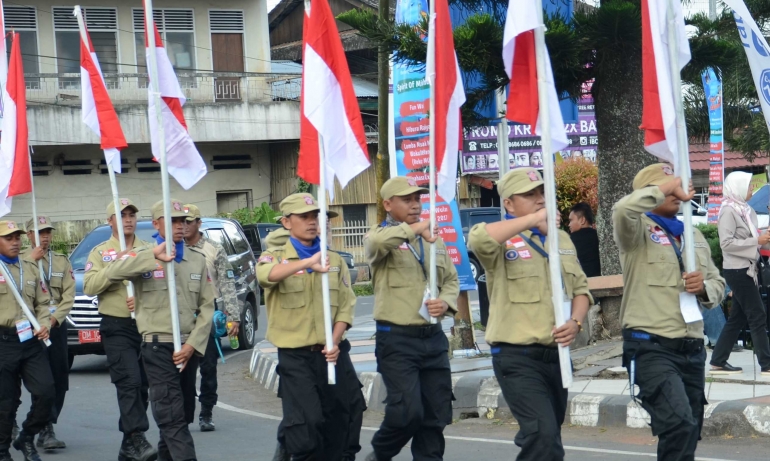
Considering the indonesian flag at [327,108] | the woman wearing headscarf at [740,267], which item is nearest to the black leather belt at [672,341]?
the indonesian flag at [327,108]

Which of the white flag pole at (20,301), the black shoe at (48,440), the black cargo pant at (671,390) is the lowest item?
the black shoe at (48,440)

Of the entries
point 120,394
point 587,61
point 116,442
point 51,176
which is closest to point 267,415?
point 116,442

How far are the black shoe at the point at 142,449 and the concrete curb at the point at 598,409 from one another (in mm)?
2803

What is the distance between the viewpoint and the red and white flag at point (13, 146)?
8.75 meters

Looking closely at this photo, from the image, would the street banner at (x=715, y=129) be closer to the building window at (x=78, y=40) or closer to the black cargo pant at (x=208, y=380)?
the black cargo pant at (x=208, y=380)

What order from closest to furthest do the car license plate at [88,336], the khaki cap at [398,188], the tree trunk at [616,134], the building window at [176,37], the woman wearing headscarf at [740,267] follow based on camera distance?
1. the khaki cap at [398,188]
2. the woman wearing headscarf at [740,267]
3. the tree trunk at [616,134]
4. the car license plate at [88,336]
5. the building window at [176,37]

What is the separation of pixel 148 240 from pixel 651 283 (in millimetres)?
9025

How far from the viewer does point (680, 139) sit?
616 centimetres

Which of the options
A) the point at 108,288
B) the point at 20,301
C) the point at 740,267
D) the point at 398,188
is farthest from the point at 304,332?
the point at 740,267

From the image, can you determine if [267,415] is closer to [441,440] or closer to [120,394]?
[120,394]

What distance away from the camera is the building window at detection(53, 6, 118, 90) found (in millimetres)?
29891

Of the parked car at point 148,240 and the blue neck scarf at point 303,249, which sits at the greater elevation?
the blue neck scarf at point 303,249

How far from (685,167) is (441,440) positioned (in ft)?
7.40

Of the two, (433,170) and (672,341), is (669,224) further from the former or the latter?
(433,170)
